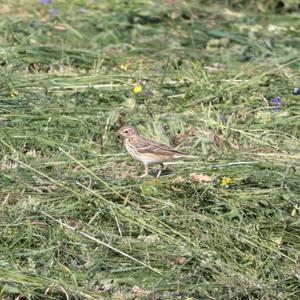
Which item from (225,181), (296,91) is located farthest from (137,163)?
(296,91)

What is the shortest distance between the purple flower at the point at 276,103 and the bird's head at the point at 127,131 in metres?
1.51

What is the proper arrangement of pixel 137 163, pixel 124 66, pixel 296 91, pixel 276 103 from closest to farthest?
pixel 137 163, pixel 276 103, pixel 296 91, pixel 124 66

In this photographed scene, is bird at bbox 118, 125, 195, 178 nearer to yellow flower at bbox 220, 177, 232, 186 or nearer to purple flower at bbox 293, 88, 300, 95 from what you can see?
yellow flower at bbox 220, 177, 232, 186

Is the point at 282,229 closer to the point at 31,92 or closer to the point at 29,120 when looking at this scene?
the point at 29,120

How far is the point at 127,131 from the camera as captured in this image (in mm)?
8930

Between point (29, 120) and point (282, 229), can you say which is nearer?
point (282, 229)

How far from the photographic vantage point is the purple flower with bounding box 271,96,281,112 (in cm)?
994

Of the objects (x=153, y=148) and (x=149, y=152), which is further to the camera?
(x=153, y=148)

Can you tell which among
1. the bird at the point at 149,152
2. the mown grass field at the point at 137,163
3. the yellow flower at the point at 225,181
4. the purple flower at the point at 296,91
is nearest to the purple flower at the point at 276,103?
the mown grass field at the point at 137,163

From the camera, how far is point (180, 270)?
6.96m

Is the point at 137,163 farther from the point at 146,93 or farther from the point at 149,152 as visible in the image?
the point at 146,93

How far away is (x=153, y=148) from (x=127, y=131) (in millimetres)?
382

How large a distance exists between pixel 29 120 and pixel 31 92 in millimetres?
789

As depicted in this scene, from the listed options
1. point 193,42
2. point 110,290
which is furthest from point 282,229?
point 193,42
